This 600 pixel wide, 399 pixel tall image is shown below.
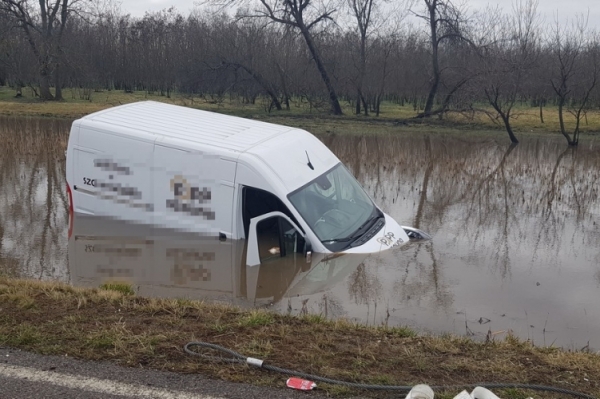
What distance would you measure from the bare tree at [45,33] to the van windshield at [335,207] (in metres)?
39.5

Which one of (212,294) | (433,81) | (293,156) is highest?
(433,81)

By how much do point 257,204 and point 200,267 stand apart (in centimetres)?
121

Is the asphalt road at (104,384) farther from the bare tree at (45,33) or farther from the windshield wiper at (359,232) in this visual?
the bare tree at (45,33)

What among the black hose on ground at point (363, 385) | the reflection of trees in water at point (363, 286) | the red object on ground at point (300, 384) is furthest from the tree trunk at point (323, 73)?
the red object on ground at point (300, 384)

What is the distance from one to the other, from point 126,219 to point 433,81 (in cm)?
3316

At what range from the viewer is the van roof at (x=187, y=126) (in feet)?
30.5

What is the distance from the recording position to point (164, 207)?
30.2 ft

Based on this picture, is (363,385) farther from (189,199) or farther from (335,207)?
(189,199)

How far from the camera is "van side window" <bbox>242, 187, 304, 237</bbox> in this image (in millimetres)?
8555

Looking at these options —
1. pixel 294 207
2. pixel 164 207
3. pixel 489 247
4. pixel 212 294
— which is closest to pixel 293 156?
pixel 294 207

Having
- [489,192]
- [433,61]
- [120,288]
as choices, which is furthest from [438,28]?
[120,288]

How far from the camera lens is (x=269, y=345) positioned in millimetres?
4926

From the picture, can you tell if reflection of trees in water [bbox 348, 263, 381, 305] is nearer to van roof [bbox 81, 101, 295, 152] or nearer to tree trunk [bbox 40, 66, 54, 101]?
van roof [bbox 81, 101, 295, 152]

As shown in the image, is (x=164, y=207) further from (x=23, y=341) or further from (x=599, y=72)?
(x=599, y=72)
